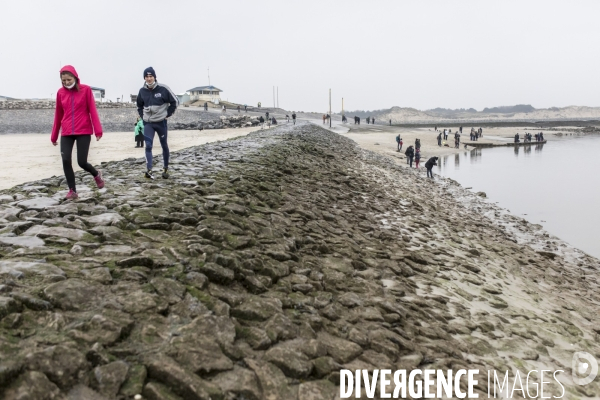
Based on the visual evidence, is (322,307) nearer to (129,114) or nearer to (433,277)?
(433,277)

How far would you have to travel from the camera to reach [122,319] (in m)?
3.75

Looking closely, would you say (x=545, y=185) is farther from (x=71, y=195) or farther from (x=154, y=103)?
(x=71, y=195)

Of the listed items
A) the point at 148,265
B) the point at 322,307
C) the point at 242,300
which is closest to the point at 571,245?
the point at 322,307

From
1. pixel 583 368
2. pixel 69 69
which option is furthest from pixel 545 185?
pixel 69 69

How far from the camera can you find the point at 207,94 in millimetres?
89875

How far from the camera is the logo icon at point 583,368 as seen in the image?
526 cm

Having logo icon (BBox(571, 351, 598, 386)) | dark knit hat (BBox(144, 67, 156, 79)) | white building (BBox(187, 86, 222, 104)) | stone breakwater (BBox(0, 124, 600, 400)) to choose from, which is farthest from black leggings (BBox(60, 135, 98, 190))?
white building (BBox(187, 86, 222, 104))

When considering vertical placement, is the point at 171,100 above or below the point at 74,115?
above

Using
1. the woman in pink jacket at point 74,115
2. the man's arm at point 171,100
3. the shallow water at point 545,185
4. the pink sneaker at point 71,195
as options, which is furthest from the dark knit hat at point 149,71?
the shallow water at point 545,185

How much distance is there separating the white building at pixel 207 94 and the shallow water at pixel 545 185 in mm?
60689

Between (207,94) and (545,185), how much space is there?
255 ft

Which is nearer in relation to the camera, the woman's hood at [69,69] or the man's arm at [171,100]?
the woman's hood at [69,69]

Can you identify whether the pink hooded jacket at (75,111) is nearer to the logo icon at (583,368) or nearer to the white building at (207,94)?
the logo icon at (583,368)

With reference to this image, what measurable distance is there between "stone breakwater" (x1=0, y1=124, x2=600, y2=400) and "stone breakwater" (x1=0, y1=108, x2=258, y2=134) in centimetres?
3762
